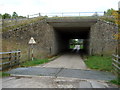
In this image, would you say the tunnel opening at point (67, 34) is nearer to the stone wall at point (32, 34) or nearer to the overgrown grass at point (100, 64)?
the stone wall at point (32, 34)

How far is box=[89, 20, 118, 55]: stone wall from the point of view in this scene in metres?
17.0

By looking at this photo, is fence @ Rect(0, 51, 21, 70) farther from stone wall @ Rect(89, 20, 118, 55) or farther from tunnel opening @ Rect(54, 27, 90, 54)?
tunnel opening @ Rect(54, 27, 90, 54)

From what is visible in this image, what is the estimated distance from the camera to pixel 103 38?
17.5 metres

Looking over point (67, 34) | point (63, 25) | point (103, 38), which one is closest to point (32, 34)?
point (63, 25)

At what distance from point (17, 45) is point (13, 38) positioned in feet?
3.76

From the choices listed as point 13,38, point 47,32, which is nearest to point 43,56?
point 47,32

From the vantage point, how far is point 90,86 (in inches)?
215

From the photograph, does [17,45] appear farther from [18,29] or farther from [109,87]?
[109,87]

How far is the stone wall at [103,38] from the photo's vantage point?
55.9 ft

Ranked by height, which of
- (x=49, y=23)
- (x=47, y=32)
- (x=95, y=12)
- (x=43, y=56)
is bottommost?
(x=43, y=56)

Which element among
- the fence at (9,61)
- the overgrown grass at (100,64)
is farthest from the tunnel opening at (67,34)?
the fence at (9,61)

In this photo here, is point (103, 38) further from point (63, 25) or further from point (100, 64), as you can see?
point (100, 64)

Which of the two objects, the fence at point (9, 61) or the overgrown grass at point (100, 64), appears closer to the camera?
the fence at point (9, 61)

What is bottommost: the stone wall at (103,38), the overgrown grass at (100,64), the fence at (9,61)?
the overgrown grass at (100,64)
